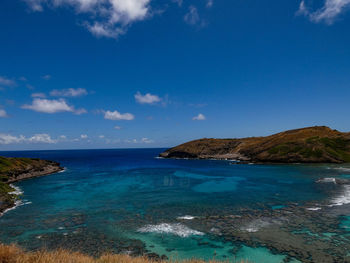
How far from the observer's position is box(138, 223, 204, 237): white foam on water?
2283 cm

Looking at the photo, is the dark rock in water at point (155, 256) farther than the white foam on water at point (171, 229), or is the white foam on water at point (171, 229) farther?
the white foam on water at point (171, 229)

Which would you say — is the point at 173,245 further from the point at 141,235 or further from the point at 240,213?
the point at 240,213

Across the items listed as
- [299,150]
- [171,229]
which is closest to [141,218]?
[171,229]

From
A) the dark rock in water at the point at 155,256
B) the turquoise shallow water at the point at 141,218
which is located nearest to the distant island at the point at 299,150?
the turquoise shallow water at the point at 141,218

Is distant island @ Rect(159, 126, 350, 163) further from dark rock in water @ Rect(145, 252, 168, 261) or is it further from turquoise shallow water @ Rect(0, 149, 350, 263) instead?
dark rock in water @ Rect(145, 252, 168, 261)

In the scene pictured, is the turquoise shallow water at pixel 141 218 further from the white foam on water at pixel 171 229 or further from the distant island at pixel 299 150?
the distant island at pixel 299 150

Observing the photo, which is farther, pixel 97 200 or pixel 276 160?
pixel 276 160

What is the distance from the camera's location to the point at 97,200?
128 feet

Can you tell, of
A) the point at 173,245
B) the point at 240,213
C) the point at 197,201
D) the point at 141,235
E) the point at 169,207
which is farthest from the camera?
the point at 197,201

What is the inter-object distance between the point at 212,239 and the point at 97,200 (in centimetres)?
2565

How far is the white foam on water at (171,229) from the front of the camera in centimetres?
2283

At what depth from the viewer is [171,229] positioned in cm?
2406

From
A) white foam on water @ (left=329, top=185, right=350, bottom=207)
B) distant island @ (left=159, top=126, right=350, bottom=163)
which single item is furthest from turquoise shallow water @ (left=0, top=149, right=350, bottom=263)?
distant island @ (left=159, top=126, right=350, bottom=163)

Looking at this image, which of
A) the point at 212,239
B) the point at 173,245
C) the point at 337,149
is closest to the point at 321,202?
the point at 212,239
